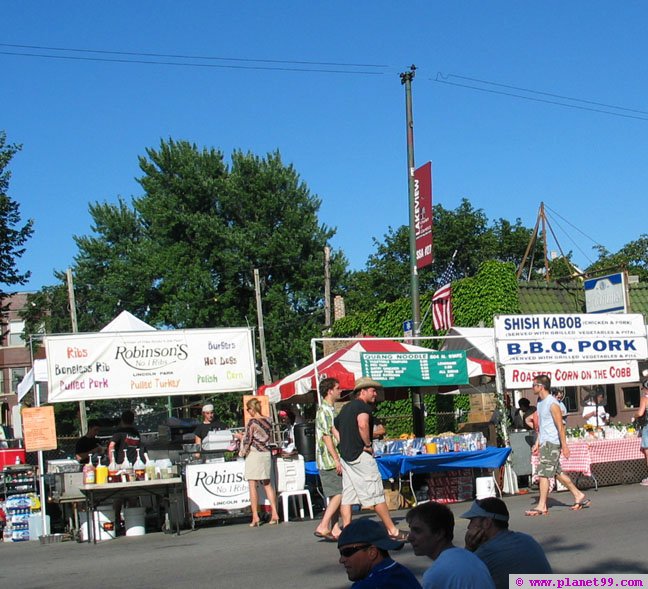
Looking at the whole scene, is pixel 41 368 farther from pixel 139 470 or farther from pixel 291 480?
pixel 291 480

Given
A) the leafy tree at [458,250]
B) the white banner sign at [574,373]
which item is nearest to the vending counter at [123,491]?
the white banner sign at [574,373]

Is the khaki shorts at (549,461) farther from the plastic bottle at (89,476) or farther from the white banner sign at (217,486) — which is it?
the plastic bottle at (89,476)

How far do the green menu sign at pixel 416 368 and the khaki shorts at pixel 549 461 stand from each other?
10.00 feet

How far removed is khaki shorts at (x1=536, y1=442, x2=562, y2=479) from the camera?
12430 mm

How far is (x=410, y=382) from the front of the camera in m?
15.3

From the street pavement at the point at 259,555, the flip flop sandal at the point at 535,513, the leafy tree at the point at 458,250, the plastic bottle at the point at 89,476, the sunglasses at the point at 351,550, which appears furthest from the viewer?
the leafy tree at the point at 458,250

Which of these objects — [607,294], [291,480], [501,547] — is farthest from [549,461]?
[607,294]

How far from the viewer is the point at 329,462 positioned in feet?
36.3

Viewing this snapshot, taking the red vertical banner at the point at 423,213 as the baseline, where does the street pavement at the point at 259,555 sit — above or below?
below

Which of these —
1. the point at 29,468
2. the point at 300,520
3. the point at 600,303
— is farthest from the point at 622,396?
the point at 29,468

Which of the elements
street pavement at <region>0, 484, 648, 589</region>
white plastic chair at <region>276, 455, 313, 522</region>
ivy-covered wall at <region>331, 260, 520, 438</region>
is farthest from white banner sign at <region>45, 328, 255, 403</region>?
ivy-covered wall at <region>331, 260, 520, 438</region>

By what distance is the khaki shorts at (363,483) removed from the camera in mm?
10242

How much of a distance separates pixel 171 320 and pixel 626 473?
31.2m

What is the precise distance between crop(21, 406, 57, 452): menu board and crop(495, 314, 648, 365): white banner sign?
7423 millimetres
